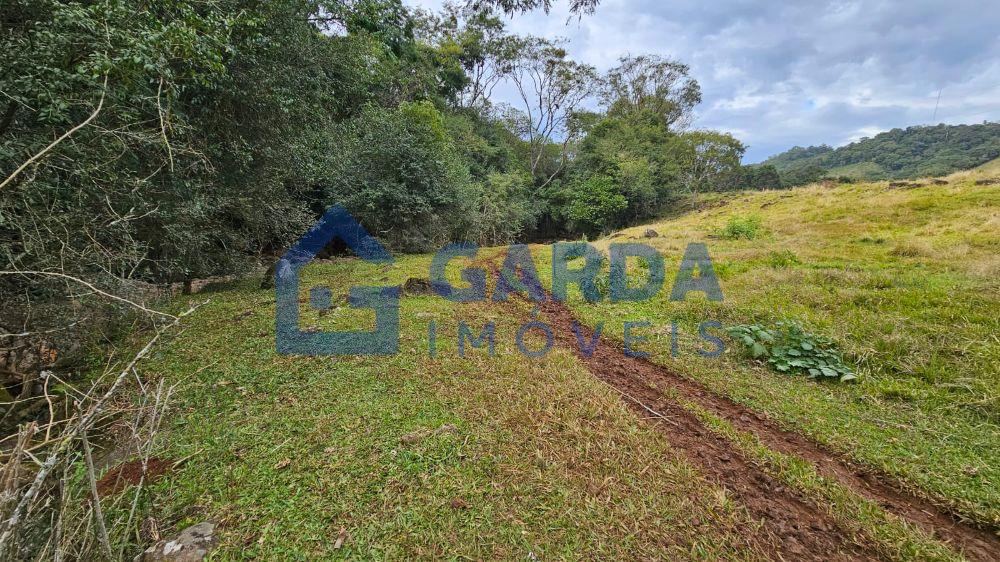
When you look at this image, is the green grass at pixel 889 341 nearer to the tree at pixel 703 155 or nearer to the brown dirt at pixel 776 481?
the brown dirt at pixel 776 481

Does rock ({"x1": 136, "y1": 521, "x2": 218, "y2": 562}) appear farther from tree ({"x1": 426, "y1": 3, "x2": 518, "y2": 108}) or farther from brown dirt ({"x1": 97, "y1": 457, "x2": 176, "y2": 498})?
tree ({"x1": 426, "y1": 3, "x2": 518, "y2": 108})

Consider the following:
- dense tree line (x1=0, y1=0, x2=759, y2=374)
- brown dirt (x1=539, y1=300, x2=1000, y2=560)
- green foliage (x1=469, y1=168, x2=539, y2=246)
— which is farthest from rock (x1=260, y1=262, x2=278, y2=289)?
green foliage (x1=469, y1=168, x2=539, y2=246)

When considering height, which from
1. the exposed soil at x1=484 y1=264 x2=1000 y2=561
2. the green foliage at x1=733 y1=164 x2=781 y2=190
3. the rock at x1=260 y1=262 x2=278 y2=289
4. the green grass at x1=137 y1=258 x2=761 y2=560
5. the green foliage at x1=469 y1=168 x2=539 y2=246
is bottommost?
the exposed soil at x1=484 y1=264 x2=1000 y2=561

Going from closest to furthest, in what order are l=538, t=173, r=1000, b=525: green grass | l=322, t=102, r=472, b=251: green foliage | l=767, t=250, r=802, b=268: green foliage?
l=538, t=173, r=1000, b=525: green grass → l=767, t=250, r=802, b=268: green foliage → l=322, t=102, r=472, b=251: green foliage

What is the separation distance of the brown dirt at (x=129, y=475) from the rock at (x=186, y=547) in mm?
595

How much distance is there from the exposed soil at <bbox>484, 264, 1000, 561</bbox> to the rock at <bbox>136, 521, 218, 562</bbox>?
3102mm

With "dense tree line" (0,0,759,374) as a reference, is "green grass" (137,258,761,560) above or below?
below

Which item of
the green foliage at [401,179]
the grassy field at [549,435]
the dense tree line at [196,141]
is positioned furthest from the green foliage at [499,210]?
the grassy field at [549,435]

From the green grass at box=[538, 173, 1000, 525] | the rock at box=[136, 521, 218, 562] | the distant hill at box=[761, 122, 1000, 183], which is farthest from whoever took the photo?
the distant hill at box=[761, 122, 1000, 183]

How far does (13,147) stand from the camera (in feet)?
8.55

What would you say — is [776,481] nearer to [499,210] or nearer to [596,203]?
[499,210]

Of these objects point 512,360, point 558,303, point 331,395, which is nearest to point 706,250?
point 558,303

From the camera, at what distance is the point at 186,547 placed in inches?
75.2

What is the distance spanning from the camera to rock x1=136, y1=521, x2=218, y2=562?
185cm
